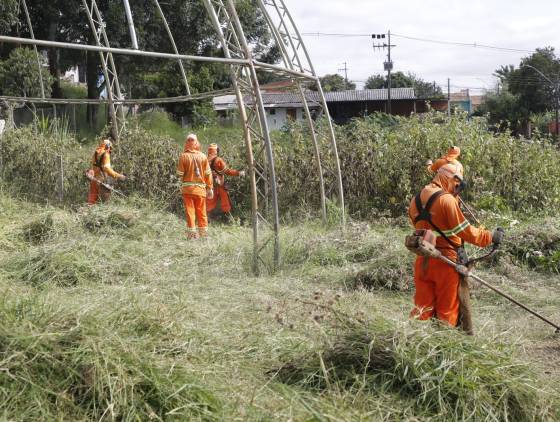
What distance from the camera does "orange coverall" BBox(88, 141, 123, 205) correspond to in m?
12.4

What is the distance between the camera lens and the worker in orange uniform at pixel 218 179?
12203 millimetres

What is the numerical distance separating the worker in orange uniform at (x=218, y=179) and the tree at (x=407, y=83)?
5385 centimetres

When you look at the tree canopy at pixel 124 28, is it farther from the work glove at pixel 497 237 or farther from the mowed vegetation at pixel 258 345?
the work glove at pixel 497 237

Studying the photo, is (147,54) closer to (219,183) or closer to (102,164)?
(219,183)

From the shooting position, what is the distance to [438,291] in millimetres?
5230

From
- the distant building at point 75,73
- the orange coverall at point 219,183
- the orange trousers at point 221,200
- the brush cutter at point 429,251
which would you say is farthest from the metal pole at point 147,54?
the distant building at point 75,73

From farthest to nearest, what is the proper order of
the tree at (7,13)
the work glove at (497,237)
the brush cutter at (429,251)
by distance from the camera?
1. the tree at (7,13)
2. the work glove at (497,237)
3. the brush cutter at (429,251)

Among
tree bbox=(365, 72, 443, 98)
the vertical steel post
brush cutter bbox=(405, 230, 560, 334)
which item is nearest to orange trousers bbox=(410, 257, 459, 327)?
brush cutter bbox=(405, 230, 560, 334)

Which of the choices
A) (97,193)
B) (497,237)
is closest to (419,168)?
(97,193)

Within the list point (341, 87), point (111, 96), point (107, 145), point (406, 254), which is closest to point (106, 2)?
point (111, 96)

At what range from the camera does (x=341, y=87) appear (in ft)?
254

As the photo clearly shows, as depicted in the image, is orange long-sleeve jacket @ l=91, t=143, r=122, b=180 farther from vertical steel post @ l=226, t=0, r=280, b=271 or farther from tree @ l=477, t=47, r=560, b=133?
tree @ l=477, t=47, r=560, b=133

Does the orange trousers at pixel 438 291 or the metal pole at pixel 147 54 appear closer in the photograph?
the orange trousers at pixel 438 291

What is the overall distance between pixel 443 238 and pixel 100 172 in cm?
874
